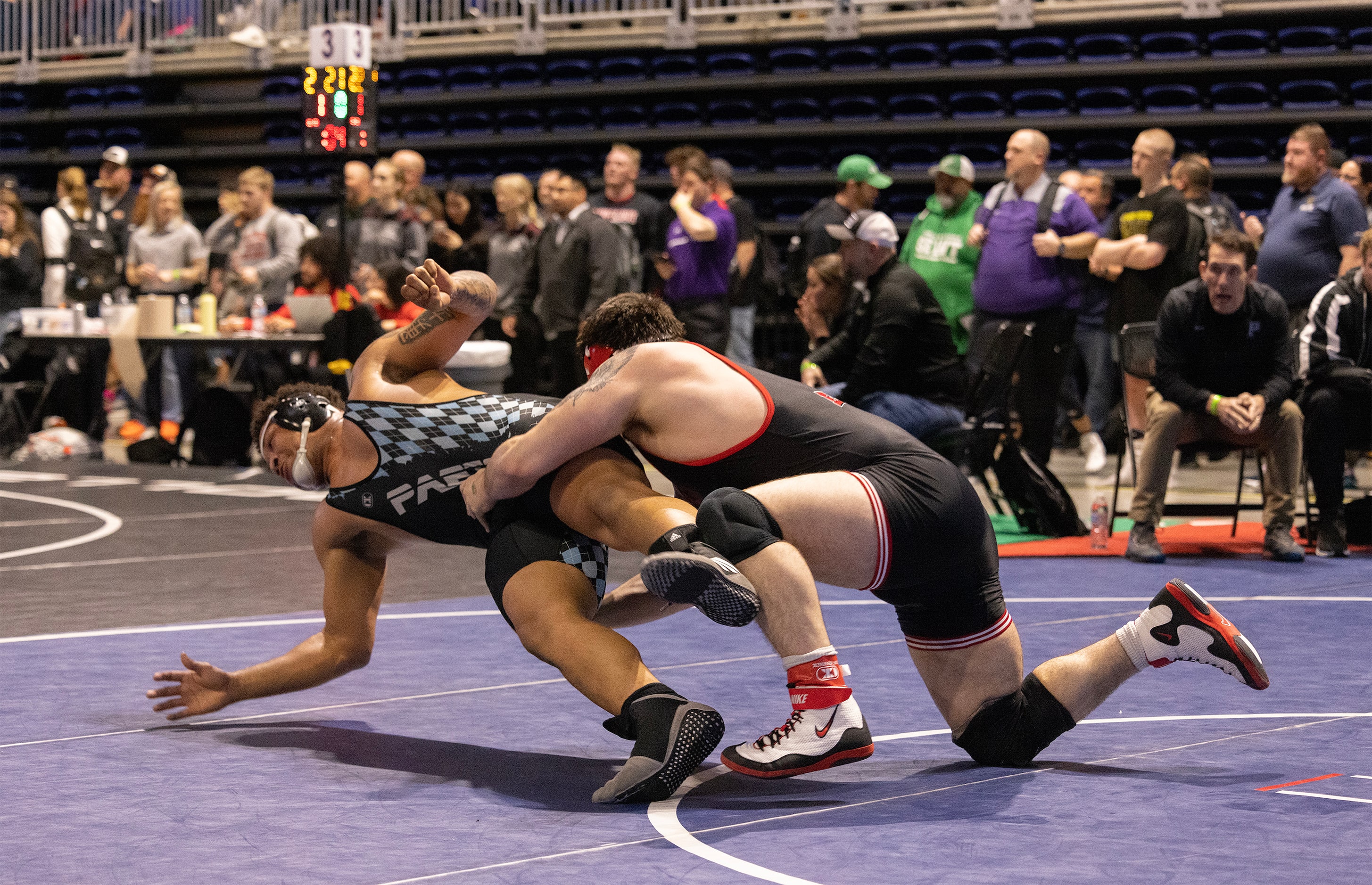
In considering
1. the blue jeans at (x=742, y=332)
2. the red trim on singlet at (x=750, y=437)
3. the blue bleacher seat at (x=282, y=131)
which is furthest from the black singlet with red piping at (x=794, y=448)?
the blue bleacher seat at (x=282, y=131)

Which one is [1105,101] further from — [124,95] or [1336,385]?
[124,95]

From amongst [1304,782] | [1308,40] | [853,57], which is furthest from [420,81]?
[1304,782]

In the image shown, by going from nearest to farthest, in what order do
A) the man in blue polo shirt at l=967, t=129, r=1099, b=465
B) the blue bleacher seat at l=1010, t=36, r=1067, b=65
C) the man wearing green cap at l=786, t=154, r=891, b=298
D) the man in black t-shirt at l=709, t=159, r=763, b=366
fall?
the man in blue polo shirt at l=967, t=129, r=1099, b=465 < the man wearing green cap at l=786, t=154, r=891, b=298 < the man in black t-shirt at l=709, t=159, r=763, b=366 < the blue bleacher seat at l=1010, t=36, r=1067, b=65

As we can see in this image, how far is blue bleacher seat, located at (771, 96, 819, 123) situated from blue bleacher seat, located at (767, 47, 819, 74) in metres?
0.24

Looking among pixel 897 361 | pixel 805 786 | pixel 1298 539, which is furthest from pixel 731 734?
pixel 1298 539

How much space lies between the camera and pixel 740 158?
13.8 metres

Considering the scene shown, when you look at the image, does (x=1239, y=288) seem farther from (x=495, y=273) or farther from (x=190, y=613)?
(x=495, y=273)

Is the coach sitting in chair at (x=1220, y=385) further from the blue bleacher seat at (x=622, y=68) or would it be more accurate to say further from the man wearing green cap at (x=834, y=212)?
the blue bleacher seat at (x=622, y=68)

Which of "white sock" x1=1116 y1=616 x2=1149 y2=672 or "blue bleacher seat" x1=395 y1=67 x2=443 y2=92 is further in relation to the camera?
"blue bleacher seat" x1=395 y1=67 x2=443 y2=92

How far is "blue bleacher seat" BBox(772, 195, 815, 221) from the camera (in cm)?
1330

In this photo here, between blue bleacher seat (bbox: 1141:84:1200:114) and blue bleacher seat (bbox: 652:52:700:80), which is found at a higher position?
blue bleacher seat (bbox: 652:52:700:80)

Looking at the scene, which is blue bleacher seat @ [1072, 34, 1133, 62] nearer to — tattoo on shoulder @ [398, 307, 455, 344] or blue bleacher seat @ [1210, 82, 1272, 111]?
blue bleacher seat @ [1210, 82, 1272, 111]

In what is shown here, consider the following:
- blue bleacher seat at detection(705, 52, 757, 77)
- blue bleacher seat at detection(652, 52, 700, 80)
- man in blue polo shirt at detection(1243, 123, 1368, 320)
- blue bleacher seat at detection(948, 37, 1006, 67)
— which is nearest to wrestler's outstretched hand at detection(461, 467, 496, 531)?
man in blue polo shirt at detection(1243, 123, 1368, 320)

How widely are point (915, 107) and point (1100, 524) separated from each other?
7335 millimetres
